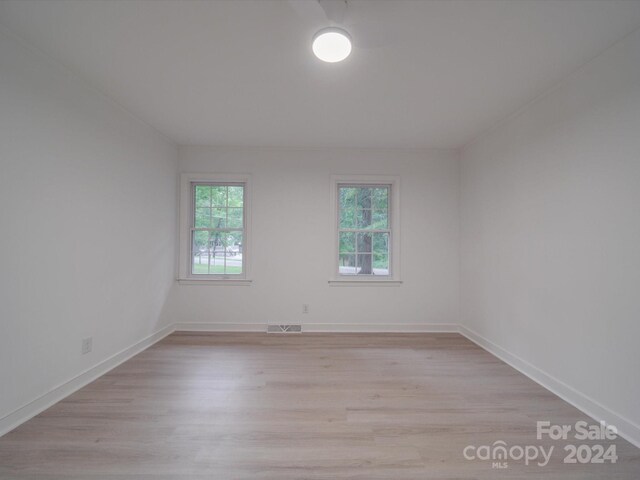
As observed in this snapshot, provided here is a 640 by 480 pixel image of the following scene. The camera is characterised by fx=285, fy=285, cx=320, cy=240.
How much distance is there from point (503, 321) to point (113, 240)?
400 cm

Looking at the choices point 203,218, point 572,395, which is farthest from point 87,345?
point 572,395

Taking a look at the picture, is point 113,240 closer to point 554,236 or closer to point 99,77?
point 99,77

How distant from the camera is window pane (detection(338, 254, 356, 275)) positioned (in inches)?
158

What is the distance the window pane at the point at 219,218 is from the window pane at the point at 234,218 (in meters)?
0.06

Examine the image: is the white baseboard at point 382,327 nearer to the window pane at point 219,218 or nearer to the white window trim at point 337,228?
the white window trim at point 337,228

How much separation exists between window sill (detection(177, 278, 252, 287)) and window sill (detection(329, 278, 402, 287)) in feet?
3.84

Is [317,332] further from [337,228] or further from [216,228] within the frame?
[216,228]

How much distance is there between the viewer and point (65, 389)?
2209mm

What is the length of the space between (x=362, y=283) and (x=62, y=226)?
10.4 ft

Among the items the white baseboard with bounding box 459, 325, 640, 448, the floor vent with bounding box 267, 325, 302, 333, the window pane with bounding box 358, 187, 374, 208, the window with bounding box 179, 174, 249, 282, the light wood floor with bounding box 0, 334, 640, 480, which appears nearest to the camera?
the light wood floor with bounding box 0, 334, 640, 480

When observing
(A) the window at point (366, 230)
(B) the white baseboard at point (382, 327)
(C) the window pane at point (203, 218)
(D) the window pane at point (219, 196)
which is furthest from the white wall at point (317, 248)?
(C) the window pane at point (203, 218)

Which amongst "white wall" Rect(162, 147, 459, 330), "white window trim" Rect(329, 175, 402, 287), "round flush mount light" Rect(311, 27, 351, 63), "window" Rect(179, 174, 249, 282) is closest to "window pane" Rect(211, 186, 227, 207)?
"window" Rect(179, 174, 249, 282)

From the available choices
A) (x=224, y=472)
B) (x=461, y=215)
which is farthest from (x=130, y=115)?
(x=461, y=215)

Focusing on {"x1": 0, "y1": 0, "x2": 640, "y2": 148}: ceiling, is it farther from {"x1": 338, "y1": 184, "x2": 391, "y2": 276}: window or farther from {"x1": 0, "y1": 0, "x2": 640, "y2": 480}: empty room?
{"x1": 338, "y1": 184, "x2": 391, "y2": 276}: window
